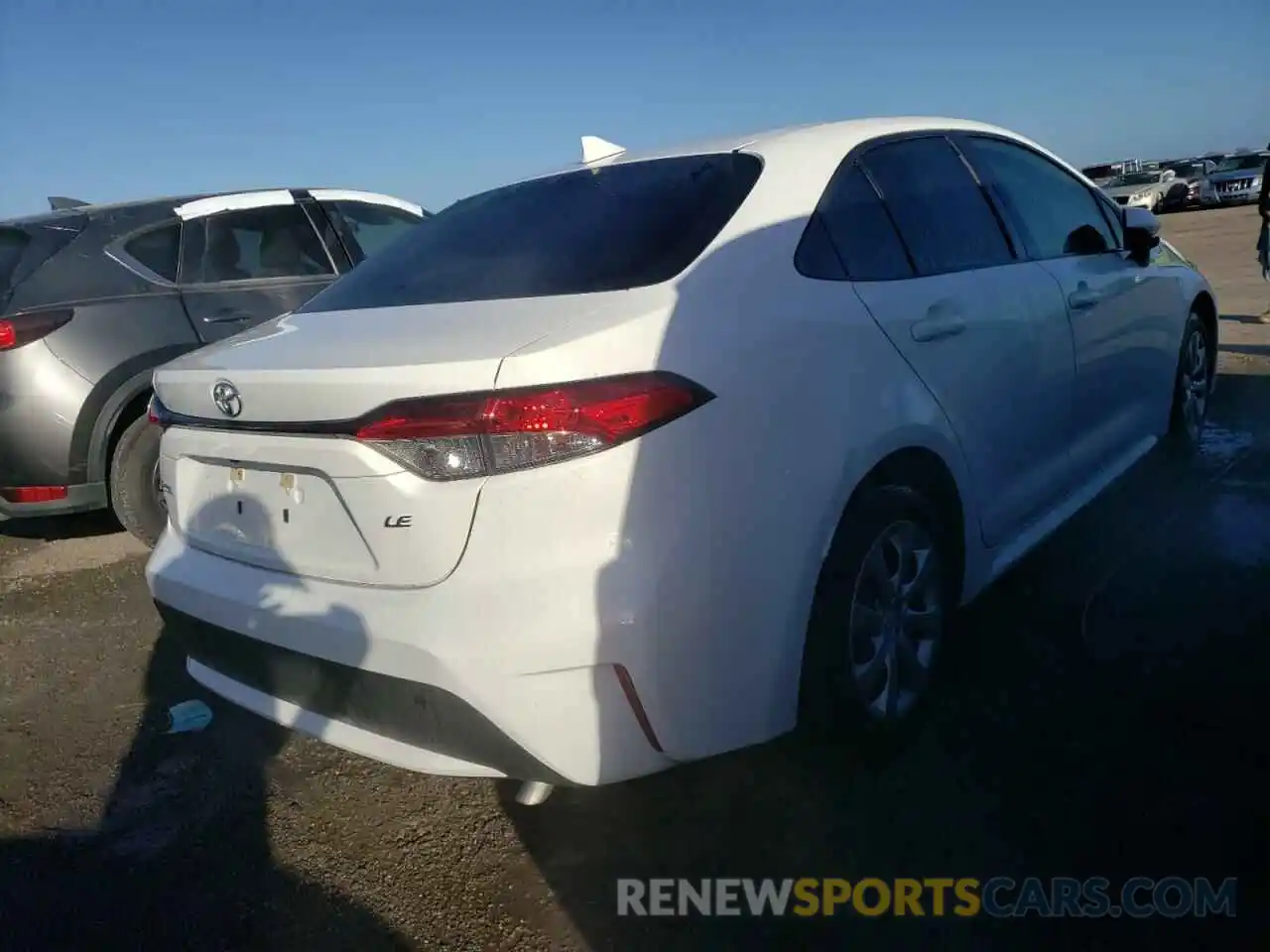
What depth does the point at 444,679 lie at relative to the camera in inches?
75.8

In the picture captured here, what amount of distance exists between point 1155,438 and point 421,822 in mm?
3450

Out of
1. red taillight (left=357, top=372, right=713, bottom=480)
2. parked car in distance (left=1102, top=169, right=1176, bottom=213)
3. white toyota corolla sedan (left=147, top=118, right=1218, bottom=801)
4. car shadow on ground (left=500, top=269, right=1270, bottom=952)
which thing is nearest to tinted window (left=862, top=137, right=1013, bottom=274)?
white toyota corolla sedan (left=147, top=118, right=1218, bottom=801)

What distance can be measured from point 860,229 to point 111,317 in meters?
3.44

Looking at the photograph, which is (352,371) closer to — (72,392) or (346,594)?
(346,594)

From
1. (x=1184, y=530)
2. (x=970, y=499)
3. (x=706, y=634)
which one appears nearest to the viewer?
(x=706, y=634)

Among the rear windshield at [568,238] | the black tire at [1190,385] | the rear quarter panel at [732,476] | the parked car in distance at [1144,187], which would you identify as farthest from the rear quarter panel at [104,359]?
the parked car in distance at [1144,187]

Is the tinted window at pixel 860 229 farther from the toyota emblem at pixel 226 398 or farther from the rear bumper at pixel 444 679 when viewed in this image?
the toyota emblem at pixel 226 398

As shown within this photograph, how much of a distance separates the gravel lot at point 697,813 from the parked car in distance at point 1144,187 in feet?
76.0

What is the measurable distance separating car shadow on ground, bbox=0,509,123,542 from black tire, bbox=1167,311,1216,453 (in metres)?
5.40

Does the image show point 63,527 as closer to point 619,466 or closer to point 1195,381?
point 619,466

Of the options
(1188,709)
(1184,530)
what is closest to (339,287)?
(1188,709)

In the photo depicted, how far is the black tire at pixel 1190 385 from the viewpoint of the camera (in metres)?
4.50

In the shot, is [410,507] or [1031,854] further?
[1031,854]

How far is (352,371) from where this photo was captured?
1986mm
